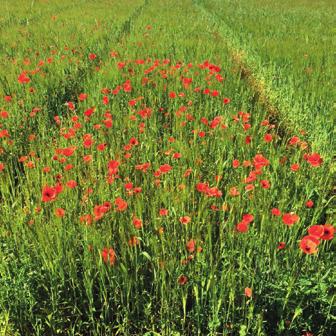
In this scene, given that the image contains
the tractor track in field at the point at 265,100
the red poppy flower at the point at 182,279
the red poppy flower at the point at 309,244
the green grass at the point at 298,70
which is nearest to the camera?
the red poppy flower at the point at 309,244

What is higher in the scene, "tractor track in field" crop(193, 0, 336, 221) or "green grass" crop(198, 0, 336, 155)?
"green grass" crop(198, 0, 336, 155)

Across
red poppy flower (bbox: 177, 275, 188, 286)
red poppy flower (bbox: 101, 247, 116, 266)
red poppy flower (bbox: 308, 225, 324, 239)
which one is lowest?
red poppy flower (bbox: 177, 275, 188, 286)

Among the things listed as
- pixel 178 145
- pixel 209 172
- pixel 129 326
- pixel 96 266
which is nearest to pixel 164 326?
pixel 129 326

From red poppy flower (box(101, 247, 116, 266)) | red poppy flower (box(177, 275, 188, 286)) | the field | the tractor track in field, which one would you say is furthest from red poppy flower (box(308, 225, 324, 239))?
the tractor track in field

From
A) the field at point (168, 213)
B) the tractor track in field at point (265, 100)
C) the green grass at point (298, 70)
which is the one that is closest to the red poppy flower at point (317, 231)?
the field at point (168, 213)

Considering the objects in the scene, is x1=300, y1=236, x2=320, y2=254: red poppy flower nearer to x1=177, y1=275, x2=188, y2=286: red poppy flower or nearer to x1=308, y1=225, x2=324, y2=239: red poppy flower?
x1=308, y1=225, x2=324, y2=239: red poppy flower

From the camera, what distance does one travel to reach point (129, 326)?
5.81ft

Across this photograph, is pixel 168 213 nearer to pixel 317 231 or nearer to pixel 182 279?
pixel 182 279

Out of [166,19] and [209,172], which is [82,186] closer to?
[209,172]

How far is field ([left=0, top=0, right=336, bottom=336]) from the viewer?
1713 millimetres

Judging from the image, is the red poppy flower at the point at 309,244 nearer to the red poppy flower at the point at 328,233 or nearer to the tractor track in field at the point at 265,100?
the red poppy flower at the point at 328,233

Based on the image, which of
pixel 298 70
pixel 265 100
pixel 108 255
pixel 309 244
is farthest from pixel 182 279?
pixel 298 70

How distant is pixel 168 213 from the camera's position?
219 centimetres

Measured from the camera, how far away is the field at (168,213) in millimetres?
1713
